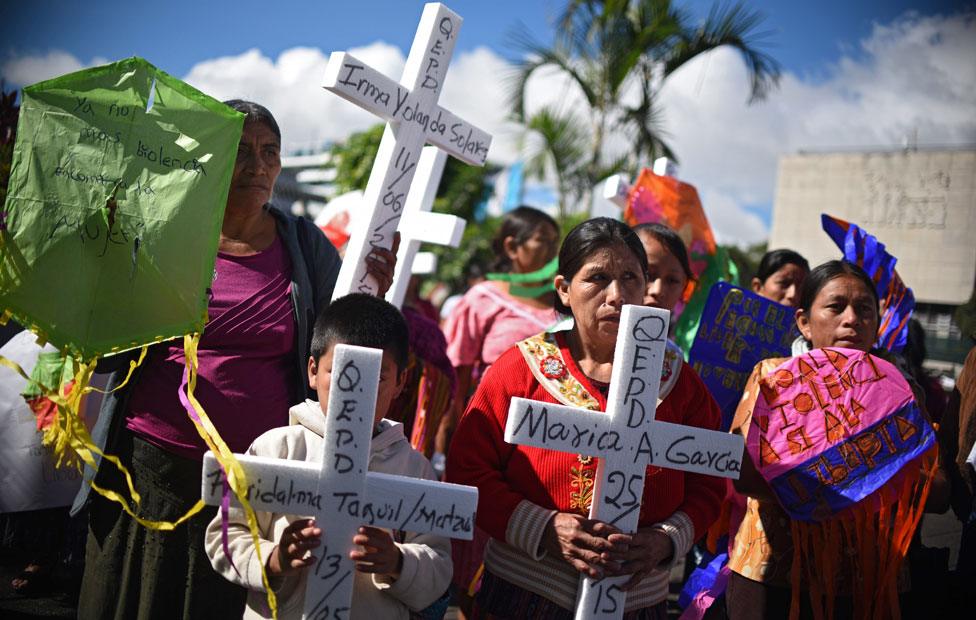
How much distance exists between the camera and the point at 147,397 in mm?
2238

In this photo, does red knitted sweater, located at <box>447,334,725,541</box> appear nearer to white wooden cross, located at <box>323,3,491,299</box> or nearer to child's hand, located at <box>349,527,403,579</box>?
child's hand, located at <box>349,527,403,579</box>

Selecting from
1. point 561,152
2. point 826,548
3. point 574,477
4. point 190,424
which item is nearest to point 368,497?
point 574,477

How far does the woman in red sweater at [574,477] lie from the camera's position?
1928mm

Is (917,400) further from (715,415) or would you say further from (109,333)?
(109,333)

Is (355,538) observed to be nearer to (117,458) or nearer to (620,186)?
(117,458)

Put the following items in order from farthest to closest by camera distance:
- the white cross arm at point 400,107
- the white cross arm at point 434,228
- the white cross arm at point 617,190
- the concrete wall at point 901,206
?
the concrete wall at point 901,206
the white cross arm at point 617,190
the white cross arm at point 434,228
the white cross arm at point 400,107

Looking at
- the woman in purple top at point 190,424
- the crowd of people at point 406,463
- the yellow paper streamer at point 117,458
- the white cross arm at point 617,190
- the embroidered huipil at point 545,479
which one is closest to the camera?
the yellow paper streamer at point 117,458

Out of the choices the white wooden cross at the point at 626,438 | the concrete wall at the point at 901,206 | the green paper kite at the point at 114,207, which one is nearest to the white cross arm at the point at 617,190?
the white wooden cross at the point at 626,438

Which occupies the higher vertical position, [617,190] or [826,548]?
[617,190]

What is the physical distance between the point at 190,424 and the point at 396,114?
4.02 feet

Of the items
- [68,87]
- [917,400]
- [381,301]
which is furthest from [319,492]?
[917,400]

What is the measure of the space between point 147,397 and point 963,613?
2712mm

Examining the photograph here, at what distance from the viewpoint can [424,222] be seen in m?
3.23

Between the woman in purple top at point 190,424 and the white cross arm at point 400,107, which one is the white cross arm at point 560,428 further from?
the white cross arm at point 400,107
